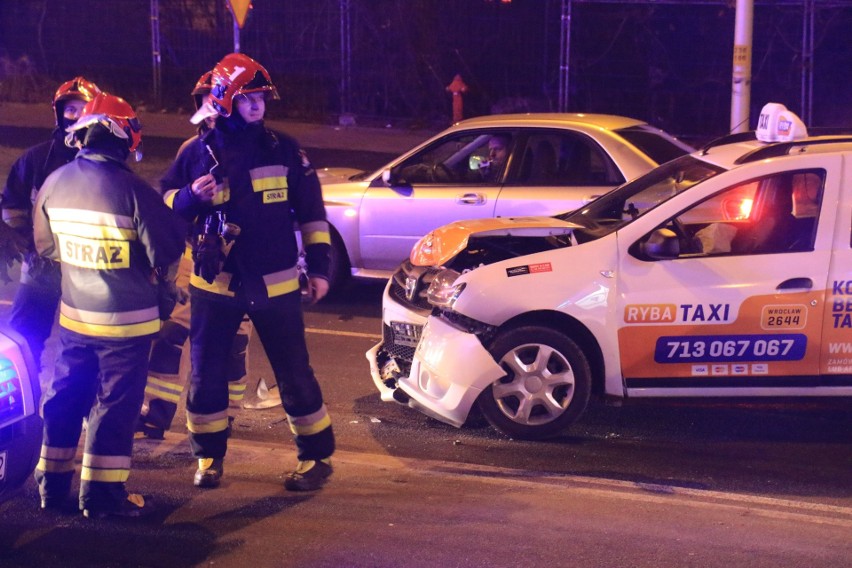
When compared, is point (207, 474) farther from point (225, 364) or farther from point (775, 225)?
point (775, 225)

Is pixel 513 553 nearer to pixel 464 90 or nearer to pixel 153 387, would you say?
pixel 153 387

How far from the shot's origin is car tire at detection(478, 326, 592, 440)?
6000mm

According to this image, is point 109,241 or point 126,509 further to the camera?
point 126,509

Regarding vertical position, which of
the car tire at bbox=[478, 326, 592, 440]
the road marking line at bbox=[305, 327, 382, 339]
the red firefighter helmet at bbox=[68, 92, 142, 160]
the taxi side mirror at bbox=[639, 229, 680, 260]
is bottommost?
the road marking line at bbox=[305, 327, 382, 339]

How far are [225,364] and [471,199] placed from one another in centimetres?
386

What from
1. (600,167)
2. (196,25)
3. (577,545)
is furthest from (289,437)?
(196,25)

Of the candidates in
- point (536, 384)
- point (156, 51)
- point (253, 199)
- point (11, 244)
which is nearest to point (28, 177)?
point (11, 244)

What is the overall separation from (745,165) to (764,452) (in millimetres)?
1501

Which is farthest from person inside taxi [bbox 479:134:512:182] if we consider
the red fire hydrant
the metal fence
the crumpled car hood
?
the red fire hydrant

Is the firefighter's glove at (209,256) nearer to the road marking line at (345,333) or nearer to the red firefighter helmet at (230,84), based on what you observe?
the red firefighter helmet at (230,84)

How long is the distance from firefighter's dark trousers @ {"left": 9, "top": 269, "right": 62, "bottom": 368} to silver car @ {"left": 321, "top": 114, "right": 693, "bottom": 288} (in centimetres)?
365

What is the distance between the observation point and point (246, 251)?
5121 millimetres

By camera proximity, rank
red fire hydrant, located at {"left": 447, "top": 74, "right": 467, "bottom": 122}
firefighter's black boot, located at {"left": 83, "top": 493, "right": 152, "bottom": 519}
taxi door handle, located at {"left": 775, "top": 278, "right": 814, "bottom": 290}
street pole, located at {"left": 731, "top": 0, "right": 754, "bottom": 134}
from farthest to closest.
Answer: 1. red fire hydrant, located at {"left": 447, "top": 74, "right": 467, "bottom": 122}
2. street pole, located at {"left": 731, "top": 0, "right": 754, "bottom": 134}
3. taxi door handle, located at {"left": 775, "top": 278, "right": 814, "bottom": 290}
4. firefighter's black boot, located at {"left": 83, "top": 493, "right": 152, "bottom": 519}

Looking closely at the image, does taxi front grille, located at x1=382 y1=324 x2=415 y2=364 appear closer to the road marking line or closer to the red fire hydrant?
the road marking line
